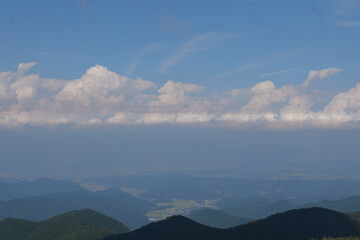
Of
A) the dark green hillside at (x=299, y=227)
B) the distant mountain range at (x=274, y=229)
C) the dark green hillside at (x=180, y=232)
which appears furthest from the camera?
the dark green hillside at (x=180, y=232)

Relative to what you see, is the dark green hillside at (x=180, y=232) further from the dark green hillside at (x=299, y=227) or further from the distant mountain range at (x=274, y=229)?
the dark green hillside at (x=299, y=227)

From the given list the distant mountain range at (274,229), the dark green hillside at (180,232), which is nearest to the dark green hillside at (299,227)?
the distant mountain range at (274,229)

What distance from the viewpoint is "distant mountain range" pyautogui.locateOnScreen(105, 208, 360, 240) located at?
17388 centimetres

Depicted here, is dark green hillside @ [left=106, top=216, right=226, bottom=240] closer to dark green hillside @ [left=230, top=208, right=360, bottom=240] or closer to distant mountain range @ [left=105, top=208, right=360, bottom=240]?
distant mountain range @ [left=105, top=208, right=360, bottom=240]

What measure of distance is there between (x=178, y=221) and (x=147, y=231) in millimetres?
16451

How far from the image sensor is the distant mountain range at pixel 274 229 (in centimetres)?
17388

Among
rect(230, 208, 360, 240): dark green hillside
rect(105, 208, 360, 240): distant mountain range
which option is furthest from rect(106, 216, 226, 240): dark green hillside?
rect(230, 208, 360, 240): dark green hillside

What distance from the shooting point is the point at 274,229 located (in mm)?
181375

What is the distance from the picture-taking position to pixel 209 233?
178125 mm

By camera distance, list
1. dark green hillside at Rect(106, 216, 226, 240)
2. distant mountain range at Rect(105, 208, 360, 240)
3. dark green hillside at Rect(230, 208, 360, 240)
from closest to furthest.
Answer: dark green hillside at Rect(230, 208, 360, 240) → distant mountain range at Rect(105, 208, 360, 240) → dark green hillside at Rect(106, 216, 226, 240)

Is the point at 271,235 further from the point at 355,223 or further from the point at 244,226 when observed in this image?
the point at 355,223

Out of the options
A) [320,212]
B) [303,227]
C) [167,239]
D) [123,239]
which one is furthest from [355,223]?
[123,239]

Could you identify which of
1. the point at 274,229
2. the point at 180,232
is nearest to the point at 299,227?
the point at 274,229

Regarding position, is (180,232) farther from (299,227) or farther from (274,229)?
(299,227)
